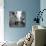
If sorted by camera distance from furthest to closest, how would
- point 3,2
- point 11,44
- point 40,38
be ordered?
point 3,2
point 11,44
point 40,38

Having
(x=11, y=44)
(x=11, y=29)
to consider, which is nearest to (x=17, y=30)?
(x=11, y=29)

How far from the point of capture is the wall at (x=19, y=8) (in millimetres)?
5422

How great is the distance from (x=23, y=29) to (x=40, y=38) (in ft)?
9.47

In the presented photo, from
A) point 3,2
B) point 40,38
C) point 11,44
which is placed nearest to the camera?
point 40,38

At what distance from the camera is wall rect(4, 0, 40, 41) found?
5.42m

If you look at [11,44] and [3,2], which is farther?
[3,2]

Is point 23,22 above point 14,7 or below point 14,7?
below

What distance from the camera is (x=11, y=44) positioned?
3965 millimetres

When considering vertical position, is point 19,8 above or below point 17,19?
above

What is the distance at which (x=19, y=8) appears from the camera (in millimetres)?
5480

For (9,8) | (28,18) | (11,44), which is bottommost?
(11,44)

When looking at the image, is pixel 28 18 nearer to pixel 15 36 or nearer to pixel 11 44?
pixel 15 36

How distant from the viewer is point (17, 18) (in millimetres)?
5516

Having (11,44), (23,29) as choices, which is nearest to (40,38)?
(11,44)
